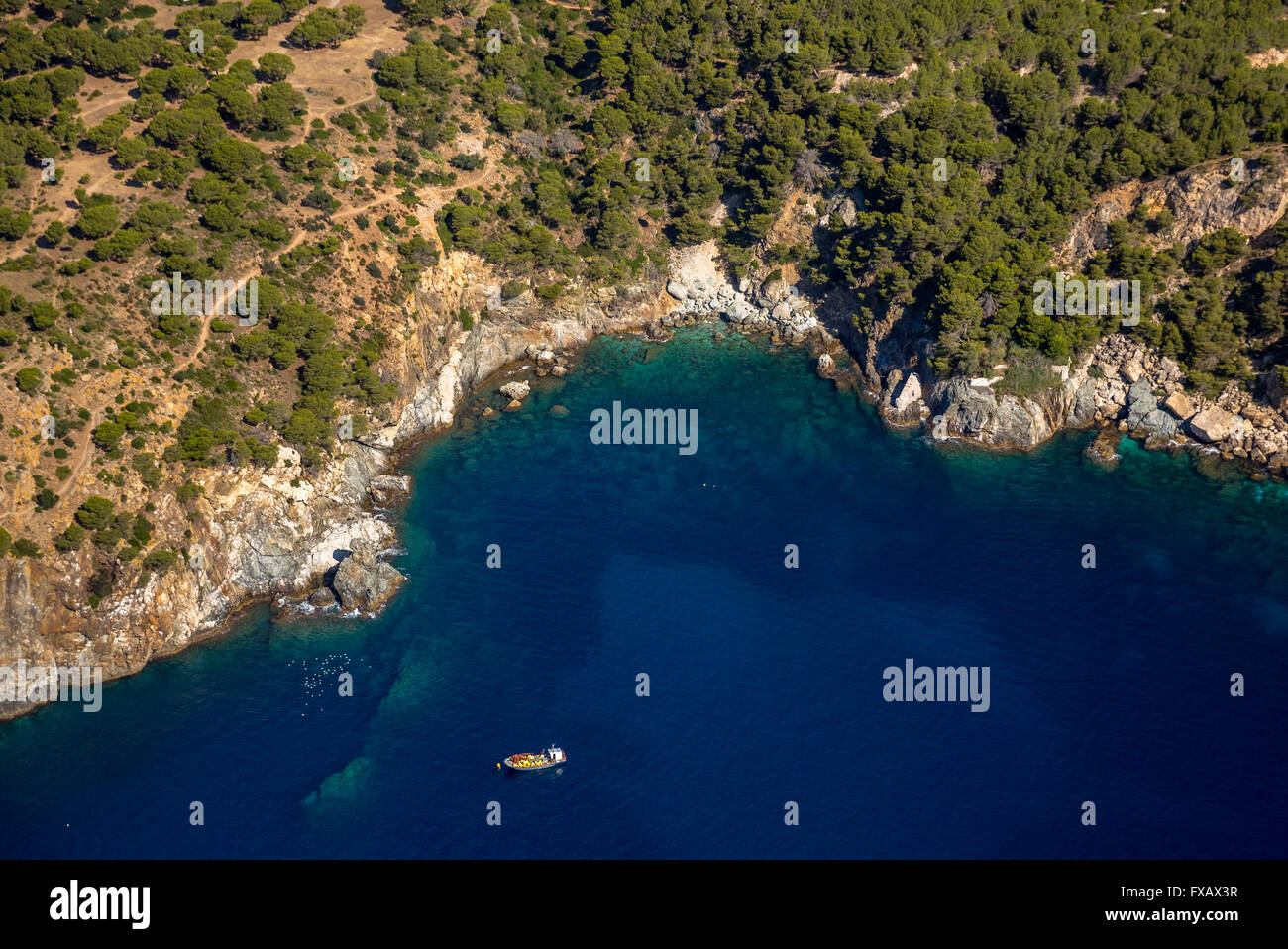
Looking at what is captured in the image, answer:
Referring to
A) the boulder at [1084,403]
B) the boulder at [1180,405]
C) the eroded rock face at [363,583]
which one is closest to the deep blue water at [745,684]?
the eroded rock face at [363,583]

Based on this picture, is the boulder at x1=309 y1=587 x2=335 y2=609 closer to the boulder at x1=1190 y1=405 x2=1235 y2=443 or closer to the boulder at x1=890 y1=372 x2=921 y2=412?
the boulder at x1=890 y1=372 x2=921 y2=412

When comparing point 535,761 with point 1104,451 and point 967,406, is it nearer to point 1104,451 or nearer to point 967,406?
point 967,406

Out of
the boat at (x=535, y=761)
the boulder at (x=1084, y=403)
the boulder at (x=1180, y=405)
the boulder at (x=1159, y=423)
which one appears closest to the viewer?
the boat at (x=535, y=761)

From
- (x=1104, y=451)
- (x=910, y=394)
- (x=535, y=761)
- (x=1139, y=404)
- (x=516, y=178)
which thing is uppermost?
(x=516, y=178)

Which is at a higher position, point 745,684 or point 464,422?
point 464,422

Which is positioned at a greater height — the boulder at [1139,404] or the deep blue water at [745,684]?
the boulder at [1139,404]

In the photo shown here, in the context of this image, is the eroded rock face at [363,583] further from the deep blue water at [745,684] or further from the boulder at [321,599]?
the deep blue water at [745,684]

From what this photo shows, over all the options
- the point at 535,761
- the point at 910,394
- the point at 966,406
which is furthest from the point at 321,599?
the point at 966,406
